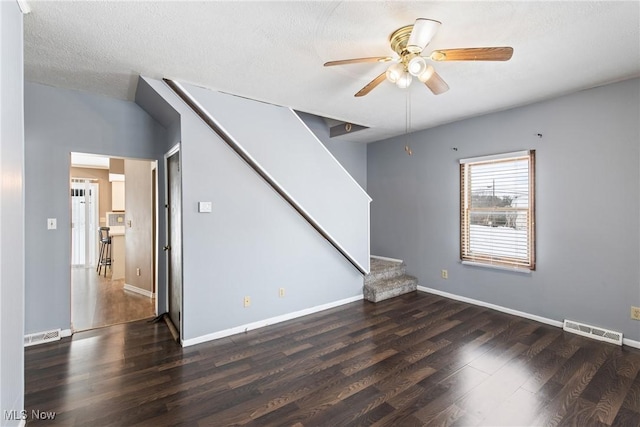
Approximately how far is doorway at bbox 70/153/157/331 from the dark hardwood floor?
0.66 meters

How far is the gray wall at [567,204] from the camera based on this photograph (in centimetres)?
301

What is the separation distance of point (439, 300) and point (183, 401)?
3.61 m

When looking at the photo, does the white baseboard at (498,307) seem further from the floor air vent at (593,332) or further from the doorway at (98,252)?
the doorway at (98,252)

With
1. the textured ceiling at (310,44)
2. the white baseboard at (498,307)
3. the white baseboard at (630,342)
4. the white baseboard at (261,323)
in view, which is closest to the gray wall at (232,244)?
the white baseboard at (261,323)

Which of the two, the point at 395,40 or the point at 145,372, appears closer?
the point at 395,40

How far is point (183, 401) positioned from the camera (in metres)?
2.15

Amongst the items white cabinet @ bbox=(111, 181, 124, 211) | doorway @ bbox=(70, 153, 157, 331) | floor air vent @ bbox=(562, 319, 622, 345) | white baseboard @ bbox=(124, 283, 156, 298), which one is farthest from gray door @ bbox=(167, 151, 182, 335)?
white cabinet @ bbox=(111, 181, 124, 211)

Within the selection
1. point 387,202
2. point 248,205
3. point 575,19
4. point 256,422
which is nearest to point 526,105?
point 575,19

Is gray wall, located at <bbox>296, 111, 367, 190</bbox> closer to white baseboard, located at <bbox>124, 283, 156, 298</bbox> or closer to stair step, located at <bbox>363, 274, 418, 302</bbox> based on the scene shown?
stair step, located at <bbox>363, 274, 418, 302</bbox>

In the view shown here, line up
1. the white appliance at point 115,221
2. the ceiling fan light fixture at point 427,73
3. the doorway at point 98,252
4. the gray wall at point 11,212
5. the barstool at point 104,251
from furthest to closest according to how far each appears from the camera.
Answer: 1. the white appliance at point 115,221
2. the barstool at point 104,251
3. the doorway at point 98,252
4. the ceiling fan light fixture at point 427,73
5. the gray wall at point 11,212

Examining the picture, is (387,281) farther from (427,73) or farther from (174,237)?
(427,73)

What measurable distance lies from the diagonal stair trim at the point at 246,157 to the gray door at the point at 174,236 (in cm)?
51

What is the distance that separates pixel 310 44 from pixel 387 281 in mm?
3683

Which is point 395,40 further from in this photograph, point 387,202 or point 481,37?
point 387,202
